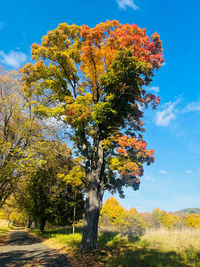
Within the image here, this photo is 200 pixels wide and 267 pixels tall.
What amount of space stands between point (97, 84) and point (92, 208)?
8.07 meters

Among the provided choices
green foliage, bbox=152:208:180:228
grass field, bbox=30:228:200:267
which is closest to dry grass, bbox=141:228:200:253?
grass field, bbox=30:228:200:267

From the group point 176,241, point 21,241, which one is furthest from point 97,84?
point 21,241

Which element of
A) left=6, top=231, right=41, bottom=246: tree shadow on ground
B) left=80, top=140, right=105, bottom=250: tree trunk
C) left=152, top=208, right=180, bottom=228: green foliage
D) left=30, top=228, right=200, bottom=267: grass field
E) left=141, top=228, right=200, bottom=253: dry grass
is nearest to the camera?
left=30, top=228, right=200, bottom=267: grass field

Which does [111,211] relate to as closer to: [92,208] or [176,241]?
[176,241]

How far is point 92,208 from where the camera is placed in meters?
10.4

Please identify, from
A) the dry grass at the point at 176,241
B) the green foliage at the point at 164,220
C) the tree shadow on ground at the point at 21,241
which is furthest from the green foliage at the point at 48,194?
the green foliage at the point at 164,220

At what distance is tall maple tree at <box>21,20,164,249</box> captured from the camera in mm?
10094

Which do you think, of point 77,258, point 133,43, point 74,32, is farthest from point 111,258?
point 74,32

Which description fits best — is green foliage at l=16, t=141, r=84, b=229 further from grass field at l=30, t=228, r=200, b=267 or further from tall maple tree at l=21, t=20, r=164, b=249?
grass field at l=30, t=228, r=200, b=267

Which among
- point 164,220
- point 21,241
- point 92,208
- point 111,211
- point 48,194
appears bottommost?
point 164,220

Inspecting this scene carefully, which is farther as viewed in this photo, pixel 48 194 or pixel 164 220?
pixel 164 220

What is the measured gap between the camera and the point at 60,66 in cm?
1201

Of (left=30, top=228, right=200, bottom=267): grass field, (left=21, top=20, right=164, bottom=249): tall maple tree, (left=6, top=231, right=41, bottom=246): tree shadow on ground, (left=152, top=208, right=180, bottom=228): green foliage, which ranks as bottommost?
(left=152, top=208, right=180, bottom=228): green foliage

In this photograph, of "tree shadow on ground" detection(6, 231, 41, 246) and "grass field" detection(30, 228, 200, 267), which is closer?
"grass field" detection(30, 228, 200, 267)
